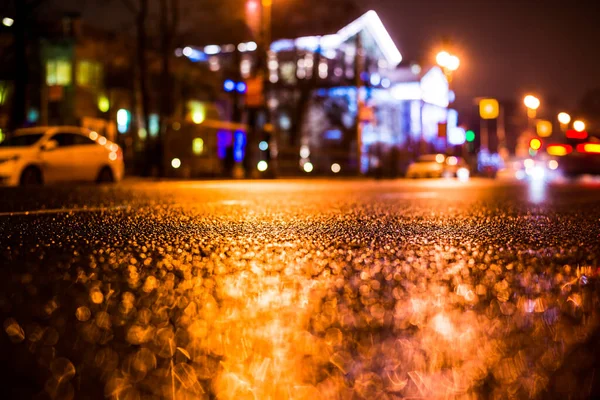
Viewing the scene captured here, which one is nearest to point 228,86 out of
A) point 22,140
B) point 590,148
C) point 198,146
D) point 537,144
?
point 198,146

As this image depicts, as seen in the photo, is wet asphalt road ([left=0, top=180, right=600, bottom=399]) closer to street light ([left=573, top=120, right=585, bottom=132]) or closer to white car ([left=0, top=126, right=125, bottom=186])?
white car ([left=0, top=126, right=125, bottom=186])

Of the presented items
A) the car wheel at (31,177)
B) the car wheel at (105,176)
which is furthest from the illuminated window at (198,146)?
the car wheel at (31,177)

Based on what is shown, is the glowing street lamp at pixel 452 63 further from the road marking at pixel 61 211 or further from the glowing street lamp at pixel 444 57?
the road marking at pixel 61 211

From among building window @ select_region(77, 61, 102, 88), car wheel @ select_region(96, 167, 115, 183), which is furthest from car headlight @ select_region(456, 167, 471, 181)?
car wheel @ select_region(96, 167, 115, 183)

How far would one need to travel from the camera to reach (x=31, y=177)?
15.9m

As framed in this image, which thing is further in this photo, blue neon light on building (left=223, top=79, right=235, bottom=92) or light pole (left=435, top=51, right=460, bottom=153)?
blue neon light on building (left=223, top=79, right=235, bottom=92)

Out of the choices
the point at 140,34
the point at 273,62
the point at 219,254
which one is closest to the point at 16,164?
the point at 219,254

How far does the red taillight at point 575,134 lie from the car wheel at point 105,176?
15920mm

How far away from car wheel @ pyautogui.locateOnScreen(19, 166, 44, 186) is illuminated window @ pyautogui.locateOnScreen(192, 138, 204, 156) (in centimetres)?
1959

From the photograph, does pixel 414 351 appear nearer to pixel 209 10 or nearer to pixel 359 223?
pixel 359 223

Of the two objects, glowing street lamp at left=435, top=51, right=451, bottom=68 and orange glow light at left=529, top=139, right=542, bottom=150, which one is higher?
glowing street lamp at left=435, top=51, right=451, bottom=68

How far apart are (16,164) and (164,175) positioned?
1535 centimetres

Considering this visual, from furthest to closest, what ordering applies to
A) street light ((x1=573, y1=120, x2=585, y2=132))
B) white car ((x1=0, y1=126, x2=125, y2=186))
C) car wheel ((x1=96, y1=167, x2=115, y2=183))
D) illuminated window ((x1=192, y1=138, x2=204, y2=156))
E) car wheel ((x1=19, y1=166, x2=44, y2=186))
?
1. illuminated window ((x1=192, y1=138, x2=204, y2=156))
2. street light ((x1=573, y1=120, x2=585, y2=132))
3. car wheel ((x1=96, y1=167, x2=115, y2=183))
4. car wheel ((x1=19, y1=166, x2=44, y2=186))
5. white car ((x1=0, y1=126, x2=125, y2=186))

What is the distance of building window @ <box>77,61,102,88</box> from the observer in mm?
41031
